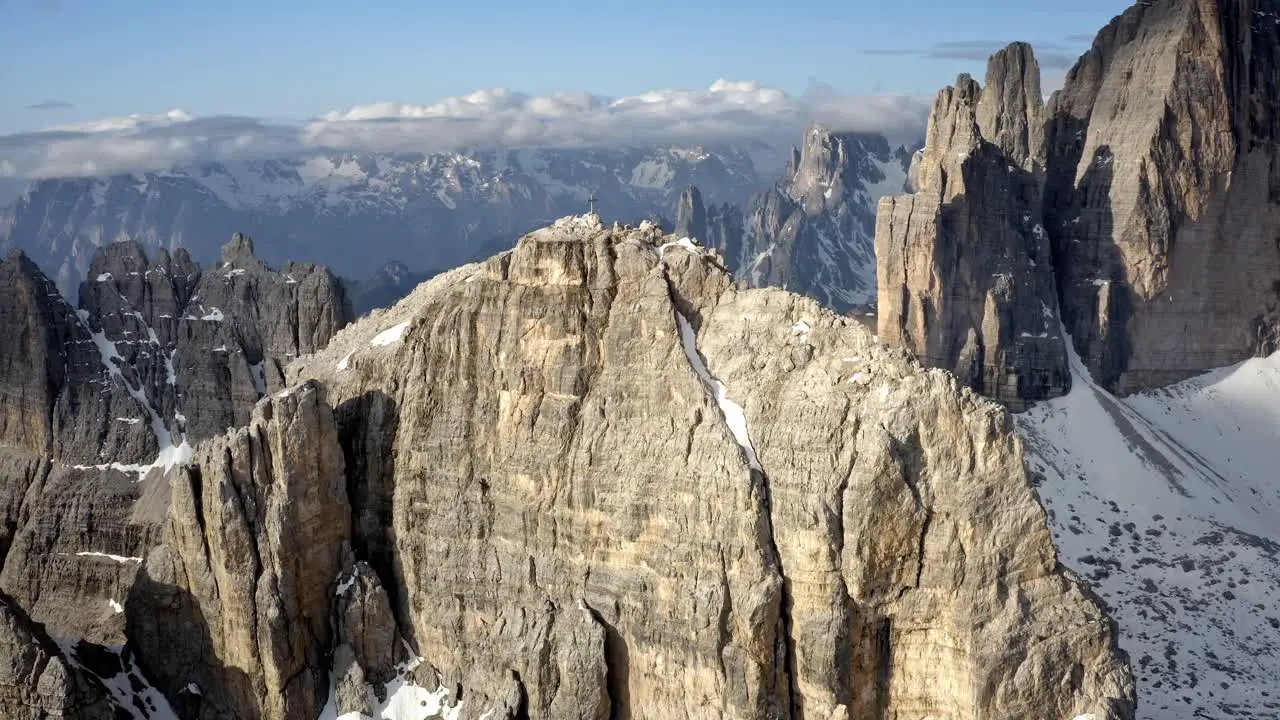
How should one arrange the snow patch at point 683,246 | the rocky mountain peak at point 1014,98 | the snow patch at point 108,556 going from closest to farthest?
the snow patch at point 683,246 < the snow patch at point 108,556 < the rocky mountain peak at point 1014,98

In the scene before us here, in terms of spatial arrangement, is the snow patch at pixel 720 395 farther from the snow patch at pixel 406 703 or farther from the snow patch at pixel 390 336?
the snow patch at pixel 406 703

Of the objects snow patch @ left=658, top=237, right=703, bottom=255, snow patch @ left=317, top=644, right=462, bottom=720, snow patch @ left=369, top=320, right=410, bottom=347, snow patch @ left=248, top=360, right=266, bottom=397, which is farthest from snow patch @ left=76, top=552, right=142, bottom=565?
snow patch @ left=658, top=237, right=703, bottom=255

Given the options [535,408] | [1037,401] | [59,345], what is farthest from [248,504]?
[1037,401]

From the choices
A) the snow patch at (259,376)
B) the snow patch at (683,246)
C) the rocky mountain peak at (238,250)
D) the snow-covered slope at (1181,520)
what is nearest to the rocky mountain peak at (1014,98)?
the snow-covered slope at (1181,520)

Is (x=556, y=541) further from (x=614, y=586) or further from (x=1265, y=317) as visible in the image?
(x=1265, y=317)

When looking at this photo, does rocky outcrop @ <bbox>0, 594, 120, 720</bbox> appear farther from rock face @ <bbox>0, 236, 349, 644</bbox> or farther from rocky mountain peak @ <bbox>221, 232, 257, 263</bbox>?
rocky mountain peak @ <bbox>221, 232, 257, 263</bbox>
